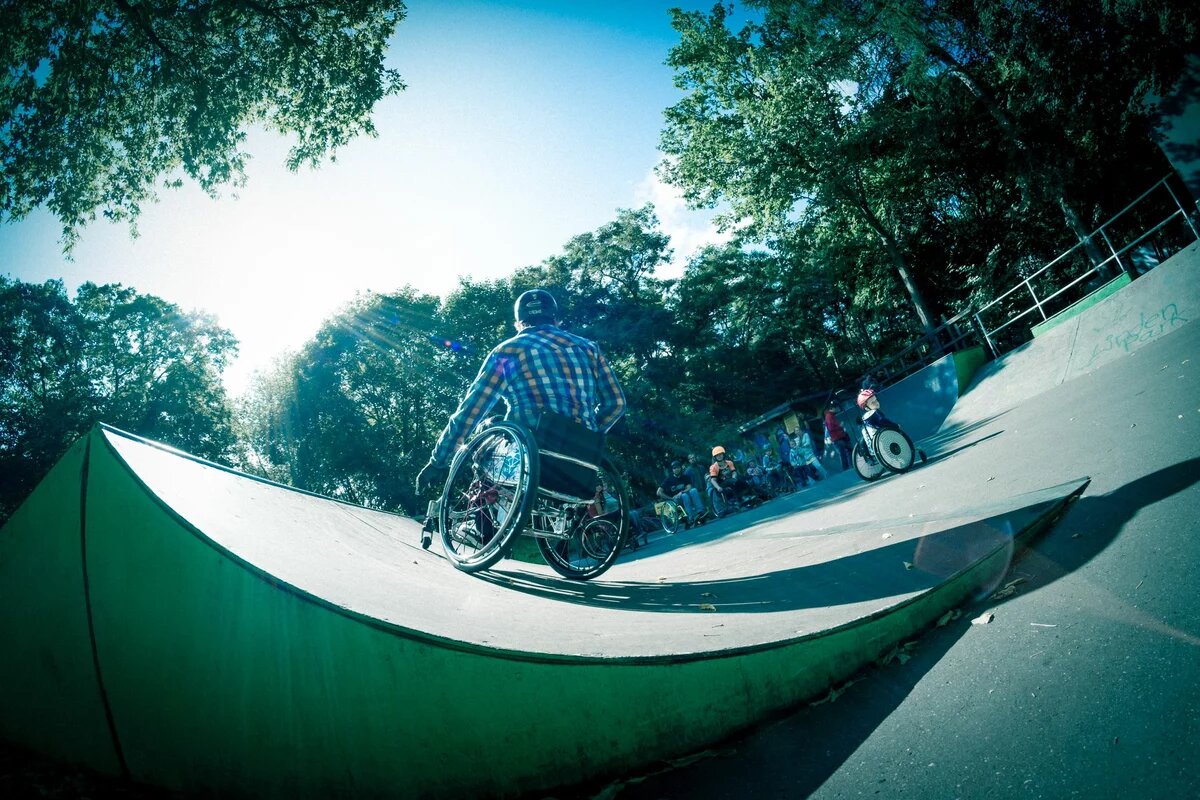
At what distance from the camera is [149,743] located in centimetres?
174

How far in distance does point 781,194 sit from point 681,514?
14.6 meters

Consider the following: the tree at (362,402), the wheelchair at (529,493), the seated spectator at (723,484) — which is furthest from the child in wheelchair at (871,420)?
the tree at (362,402)

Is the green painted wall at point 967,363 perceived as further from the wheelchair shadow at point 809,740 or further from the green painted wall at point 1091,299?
the wheelchair shadow at point 809,740

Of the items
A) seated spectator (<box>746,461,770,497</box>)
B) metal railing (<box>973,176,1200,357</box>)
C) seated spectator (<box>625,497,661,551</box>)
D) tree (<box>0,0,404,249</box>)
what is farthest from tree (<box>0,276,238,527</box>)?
metal railing (<box>973,176,1200,357</box>)

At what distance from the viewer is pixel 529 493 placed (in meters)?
3.13

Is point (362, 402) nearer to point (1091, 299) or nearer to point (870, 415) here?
point (870, 415)

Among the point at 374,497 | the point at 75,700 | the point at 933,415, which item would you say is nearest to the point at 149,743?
the point at 75,700

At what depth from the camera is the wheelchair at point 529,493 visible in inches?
130

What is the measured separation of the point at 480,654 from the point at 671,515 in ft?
47.9

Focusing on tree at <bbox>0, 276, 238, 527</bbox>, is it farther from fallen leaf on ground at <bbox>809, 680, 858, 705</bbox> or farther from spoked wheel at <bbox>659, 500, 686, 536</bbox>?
fallen leaf on ground at <bbox>809, 680, 858, 705</bbox>

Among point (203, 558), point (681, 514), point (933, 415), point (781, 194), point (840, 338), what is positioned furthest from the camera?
point (840, 338)

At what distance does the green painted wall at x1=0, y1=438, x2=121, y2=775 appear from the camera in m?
1.83

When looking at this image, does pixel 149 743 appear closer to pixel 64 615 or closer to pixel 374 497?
pixel 64 615

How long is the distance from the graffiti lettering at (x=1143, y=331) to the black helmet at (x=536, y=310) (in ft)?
37.5
